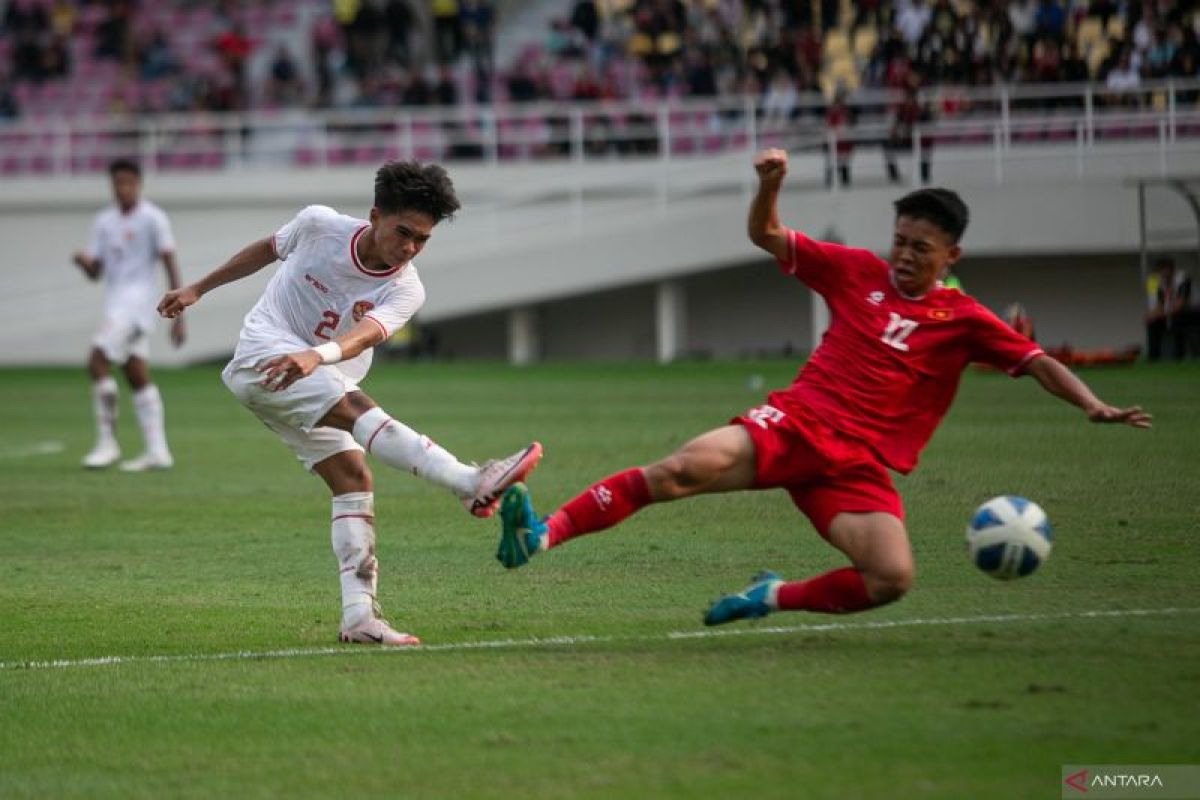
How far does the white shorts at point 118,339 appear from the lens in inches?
673

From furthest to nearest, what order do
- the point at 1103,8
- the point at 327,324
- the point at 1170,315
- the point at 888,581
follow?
the point at 1103,8 → the point at 1170,315 → the point at 327,324 → the point at 888,581

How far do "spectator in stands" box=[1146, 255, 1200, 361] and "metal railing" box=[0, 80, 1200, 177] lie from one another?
3.18 m

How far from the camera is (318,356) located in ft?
25.3

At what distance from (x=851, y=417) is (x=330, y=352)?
209 cm

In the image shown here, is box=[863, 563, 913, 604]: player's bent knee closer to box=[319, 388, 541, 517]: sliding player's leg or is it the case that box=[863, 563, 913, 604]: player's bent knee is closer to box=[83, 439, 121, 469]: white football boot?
box=[319, 388, 541, 517]: sliding player's leg

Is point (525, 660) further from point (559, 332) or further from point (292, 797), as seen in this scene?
point (559, 332)

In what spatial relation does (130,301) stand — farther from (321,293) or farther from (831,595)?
(831,595)

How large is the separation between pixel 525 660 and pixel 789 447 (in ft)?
4.35

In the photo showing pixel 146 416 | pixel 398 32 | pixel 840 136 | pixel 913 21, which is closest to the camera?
pixel 146 416

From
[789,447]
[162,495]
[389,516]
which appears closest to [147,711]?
[789,447]

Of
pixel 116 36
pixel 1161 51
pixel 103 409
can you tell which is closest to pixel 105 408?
pixel 103 409

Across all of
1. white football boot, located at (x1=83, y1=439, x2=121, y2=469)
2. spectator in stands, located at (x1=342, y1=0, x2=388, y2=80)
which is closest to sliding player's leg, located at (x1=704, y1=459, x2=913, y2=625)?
white football boot, located at (x1=83, y1=439, x2=121, y2=469)

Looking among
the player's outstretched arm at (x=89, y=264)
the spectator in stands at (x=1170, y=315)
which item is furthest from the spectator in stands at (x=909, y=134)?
the player's outstretched arm at (x=89, y=264)

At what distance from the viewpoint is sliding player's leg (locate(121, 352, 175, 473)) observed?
17.0m
